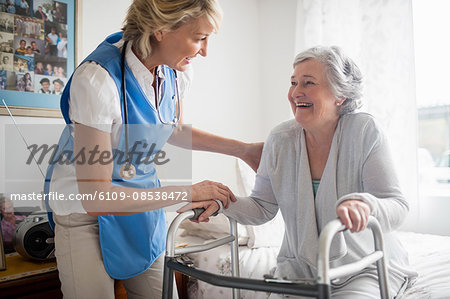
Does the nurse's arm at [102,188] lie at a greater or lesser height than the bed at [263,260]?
greater

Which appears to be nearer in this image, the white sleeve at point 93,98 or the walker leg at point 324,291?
the walker leg at point 324,291

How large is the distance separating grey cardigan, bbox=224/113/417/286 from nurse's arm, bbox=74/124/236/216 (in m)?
0.32

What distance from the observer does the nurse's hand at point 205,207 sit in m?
1.34

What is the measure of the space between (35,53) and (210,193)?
1.31 meters

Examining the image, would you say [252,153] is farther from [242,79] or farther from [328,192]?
[242,79]

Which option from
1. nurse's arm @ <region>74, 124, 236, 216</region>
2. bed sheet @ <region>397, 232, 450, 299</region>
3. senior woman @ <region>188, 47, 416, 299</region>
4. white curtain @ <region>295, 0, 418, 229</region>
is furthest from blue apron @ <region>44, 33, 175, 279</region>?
white curtain @ <region>295, 0, 418, 229</region>

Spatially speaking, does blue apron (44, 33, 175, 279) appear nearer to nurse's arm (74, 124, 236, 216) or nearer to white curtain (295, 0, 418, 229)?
nurse's arm (74, 124, 236, 216)

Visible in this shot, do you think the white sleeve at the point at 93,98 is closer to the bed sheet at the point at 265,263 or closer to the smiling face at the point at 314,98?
the smiling face at the point at 314,98

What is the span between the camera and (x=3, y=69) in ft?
6.36

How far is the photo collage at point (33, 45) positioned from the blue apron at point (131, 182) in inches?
32.1

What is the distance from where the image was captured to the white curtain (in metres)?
2.43

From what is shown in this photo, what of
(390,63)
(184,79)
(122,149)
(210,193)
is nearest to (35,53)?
(184,79)

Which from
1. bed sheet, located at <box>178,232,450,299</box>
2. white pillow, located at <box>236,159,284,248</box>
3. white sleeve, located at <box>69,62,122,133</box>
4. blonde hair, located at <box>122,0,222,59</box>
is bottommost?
bed sheet, located at <box>178,232,450,299</box>

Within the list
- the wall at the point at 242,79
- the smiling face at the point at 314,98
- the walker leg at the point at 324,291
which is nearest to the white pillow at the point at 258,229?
the wall at the point at 242,79
